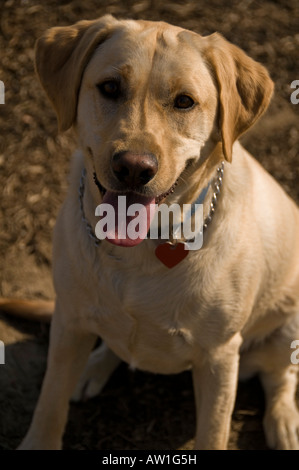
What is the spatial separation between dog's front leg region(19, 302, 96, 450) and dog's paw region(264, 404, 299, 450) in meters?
1.12

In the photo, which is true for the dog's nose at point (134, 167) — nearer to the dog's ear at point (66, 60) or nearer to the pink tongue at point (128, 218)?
the pink tongue at point (128, 218)

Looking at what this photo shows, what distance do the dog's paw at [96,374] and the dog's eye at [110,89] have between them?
5.76 ft

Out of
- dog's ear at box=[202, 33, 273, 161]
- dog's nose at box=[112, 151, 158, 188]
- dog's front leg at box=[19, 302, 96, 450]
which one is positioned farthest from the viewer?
dog's front leg at box=[19, 302, 96, 450]

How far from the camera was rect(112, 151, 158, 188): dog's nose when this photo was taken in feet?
8.20

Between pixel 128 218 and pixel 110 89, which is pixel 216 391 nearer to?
pixel 128 218

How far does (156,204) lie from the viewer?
8.91ft

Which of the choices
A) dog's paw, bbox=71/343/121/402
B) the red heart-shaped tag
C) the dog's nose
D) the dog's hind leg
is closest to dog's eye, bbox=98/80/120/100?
the dog's nose

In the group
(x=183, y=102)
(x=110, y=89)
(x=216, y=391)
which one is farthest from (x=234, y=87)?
(x=216, y=391)

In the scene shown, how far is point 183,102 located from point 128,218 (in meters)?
0.47

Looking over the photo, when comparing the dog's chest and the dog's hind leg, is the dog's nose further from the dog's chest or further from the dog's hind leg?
the dog's hind leg

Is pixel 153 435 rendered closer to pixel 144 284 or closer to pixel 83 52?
pixel 144 284

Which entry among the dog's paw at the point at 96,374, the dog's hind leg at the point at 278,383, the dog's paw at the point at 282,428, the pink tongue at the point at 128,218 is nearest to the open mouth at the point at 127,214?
the pink tongue at the point at 128,218

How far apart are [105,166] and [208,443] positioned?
152 centimetres

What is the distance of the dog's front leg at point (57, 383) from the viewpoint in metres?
3.30
